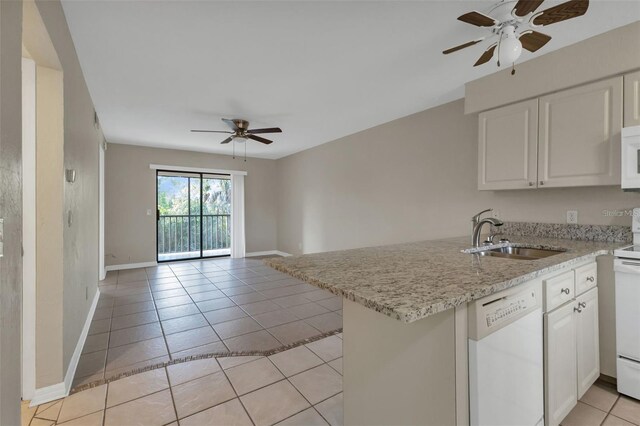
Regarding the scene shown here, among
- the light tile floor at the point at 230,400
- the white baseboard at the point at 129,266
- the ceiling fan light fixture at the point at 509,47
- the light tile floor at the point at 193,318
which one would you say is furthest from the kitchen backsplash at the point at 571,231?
the white baseboard at the point at 129,266

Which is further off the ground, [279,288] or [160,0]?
[160,0]

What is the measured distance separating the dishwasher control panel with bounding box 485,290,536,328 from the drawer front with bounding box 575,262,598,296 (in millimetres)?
672

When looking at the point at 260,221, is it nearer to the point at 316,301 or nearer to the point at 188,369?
the point at 316,301

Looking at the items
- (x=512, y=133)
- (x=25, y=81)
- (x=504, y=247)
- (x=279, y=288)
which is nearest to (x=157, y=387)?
(x=25, y=81)

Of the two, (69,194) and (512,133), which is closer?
(69,194)

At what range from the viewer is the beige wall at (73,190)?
185 cm

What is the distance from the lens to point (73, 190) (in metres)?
2.28

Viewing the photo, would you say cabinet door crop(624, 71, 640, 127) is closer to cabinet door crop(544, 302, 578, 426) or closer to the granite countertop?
the granite countertop

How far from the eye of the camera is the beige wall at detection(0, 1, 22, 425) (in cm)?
98

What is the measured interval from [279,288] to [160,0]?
11.6ft

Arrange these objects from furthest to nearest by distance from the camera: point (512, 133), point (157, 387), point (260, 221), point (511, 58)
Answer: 1. point (260, 221)
2. point (512, 133)
3. point (157, 387)
4. point (511, 58)

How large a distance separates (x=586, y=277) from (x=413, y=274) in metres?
1.37

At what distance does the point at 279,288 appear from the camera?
14.2 feet

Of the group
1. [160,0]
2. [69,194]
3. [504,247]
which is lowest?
[504,247]
